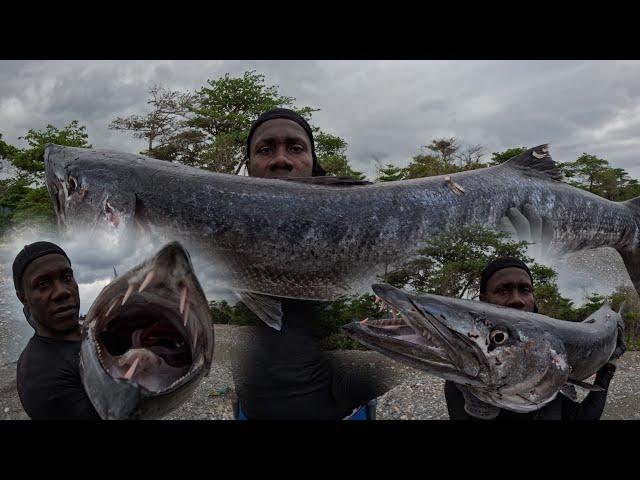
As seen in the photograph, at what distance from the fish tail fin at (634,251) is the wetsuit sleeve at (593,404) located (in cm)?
34

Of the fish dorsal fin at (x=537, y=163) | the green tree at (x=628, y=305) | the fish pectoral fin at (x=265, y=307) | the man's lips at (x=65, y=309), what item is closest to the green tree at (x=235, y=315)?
the fish pectoral fin at (x=265, y=307)

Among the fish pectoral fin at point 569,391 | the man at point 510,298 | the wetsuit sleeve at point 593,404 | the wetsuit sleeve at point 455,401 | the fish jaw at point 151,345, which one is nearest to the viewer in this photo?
the fish jaw at point 151,345

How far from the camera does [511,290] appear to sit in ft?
5.34

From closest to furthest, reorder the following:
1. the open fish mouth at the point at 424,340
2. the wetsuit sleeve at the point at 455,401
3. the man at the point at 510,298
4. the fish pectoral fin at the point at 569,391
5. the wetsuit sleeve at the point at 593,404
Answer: the open fish mouth at the point at 424,340 → the fish pectoral fin at the point at 569,391 → the man at the point at 510,298 → the wetsuit sleeve at the point at 455,401 → the wetsuit sleeve at the point at 593,404

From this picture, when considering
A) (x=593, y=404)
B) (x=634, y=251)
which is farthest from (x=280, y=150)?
(x=593, y=404)

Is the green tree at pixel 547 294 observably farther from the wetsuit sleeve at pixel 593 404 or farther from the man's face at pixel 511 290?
the wetsuit sleeve at pixel 593 404

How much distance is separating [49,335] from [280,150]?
988 mm

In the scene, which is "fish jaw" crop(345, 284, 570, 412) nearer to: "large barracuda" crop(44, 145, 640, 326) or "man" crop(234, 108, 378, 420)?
"large barracuda" crop(44, 145, 640, 326)

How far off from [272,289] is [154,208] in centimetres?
48

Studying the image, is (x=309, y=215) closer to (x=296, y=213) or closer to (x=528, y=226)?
(x=296, y=213)

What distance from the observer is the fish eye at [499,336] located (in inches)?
54.4

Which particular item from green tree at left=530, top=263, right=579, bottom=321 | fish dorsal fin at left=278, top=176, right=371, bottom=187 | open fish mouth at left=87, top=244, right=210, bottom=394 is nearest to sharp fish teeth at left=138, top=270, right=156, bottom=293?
open fish mouth at left=87, top=244, right=210, bottom=394

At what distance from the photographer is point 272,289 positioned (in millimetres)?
1603

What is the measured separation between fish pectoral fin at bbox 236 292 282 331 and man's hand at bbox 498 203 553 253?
787mm
